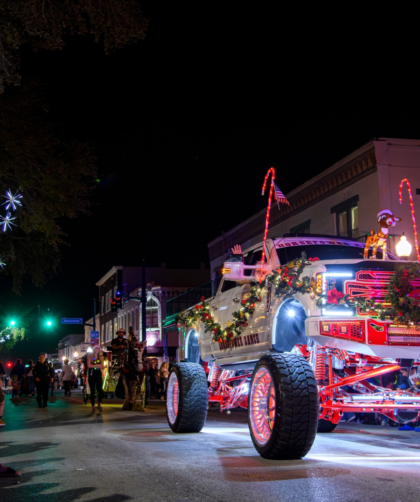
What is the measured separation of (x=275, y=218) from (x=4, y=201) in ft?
49.6

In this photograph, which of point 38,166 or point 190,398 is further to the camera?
point 38,166

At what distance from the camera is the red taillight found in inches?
245

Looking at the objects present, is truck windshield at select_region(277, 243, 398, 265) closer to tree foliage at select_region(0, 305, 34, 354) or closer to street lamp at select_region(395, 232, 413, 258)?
street lamp at select_region(395, 232, 413, 258)

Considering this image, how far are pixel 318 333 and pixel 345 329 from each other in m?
0.26

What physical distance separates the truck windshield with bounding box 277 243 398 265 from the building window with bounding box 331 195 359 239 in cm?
1408

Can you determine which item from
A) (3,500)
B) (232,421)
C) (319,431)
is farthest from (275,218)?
(3,500)

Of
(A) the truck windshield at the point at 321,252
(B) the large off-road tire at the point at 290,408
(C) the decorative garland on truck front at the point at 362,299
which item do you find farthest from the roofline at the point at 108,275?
(B) the large off-road tire at the point at 290,408

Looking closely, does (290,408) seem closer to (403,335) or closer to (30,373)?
(403,335)

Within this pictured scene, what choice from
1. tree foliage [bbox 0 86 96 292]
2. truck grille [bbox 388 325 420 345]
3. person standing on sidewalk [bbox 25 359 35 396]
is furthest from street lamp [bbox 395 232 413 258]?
person standing on sidewalk [bbox 25 359 35 396]

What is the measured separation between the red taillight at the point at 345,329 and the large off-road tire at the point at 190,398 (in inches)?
143

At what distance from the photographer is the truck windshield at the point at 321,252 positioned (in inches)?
336

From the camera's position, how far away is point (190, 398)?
935 centimetres

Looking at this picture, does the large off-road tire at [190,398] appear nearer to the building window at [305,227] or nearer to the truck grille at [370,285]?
the truck grille at [370,285]

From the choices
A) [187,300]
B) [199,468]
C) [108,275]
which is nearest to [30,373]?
[187,300]
